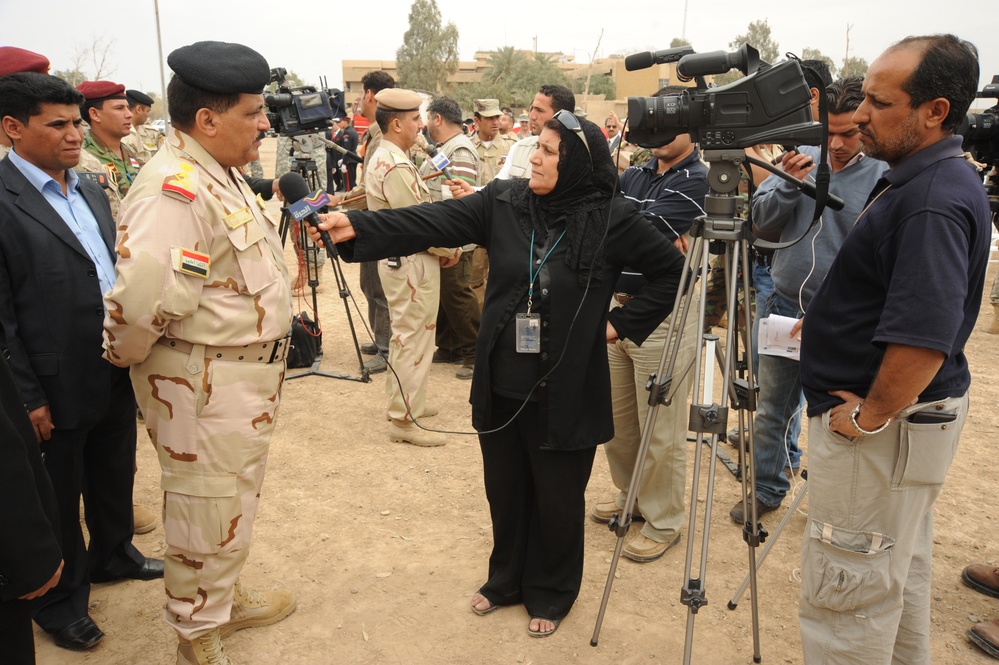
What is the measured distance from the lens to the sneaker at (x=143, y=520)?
3.99 metres

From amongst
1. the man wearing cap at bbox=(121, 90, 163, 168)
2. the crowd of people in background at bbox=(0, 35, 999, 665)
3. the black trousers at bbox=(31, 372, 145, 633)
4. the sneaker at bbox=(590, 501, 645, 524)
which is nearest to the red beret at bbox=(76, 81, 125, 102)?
the crowd of people in background at bbox=(0, 35, 999, 665)

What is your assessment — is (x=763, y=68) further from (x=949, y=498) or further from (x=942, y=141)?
(x=949, y=498)

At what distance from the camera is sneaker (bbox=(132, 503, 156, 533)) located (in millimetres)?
3992

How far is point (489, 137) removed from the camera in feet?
30.7

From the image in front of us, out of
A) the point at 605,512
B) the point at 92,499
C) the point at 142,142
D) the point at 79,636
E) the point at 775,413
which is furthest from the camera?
the point at 142,142

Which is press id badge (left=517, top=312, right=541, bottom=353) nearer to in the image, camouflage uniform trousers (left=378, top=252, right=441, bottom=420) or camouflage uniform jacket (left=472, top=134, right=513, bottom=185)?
camouflage uniform trousers (left=378, top=252, right=441, bottom=420)

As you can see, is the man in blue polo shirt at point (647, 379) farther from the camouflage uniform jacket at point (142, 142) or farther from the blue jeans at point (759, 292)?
the camouflage uniform jacket at point (142, 142)

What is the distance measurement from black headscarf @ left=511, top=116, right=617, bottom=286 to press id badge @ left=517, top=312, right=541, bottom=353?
9.6 inches

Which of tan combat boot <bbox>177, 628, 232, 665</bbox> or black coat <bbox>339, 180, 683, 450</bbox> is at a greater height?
black coat <bbox>339, 180, 683, 450</bbox>

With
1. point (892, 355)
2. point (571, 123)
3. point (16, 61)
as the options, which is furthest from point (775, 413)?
point (16, 61)

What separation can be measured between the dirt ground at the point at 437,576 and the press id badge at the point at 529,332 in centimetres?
126

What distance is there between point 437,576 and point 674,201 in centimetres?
215

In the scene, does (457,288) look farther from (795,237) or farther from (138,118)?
(138,118)

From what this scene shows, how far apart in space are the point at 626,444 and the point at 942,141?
2125mm
